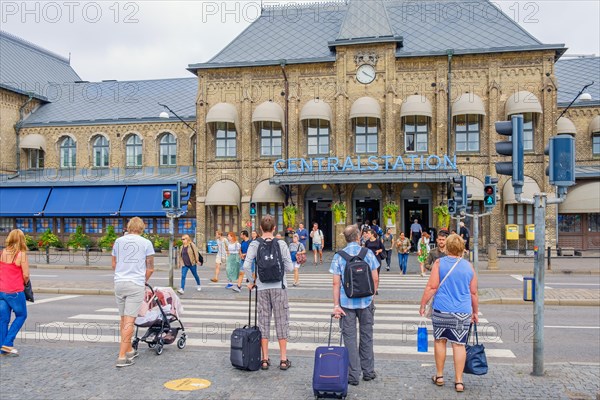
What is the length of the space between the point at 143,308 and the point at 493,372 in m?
4.91

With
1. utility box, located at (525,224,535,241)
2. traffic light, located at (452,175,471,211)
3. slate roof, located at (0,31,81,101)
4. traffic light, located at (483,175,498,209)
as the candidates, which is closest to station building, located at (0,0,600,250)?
utility box, located at (525,224,535,241)

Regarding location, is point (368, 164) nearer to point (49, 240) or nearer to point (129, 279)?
point (49, 240)

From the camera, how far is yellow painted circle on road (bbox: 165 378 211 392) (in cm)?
654

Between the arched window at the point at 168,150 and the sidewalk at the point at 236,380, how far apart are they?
28081 mm

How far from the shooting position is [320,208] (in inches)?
1230

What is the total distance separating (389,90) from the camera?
29.5m

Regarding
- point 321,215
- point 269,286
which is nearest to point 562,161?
point 269,286

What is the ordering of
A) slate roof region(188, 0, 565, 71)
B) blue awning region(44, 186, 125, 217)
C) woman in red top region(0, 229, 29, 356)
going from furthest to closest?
1. blue awning region(44, 186, 125, 217)
2. slate roof region(188, 0, 565, 71)
3. woman in red top region(0, 229, 29, 356)

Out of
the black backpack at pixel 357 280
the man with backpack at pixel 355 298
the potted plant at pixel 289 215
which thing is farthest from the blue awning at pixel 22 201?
the black backpack at pixel 357 280

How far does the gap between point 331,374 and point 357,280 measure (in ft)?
3.70

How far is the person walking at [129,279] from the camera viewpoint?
7438 millimetres

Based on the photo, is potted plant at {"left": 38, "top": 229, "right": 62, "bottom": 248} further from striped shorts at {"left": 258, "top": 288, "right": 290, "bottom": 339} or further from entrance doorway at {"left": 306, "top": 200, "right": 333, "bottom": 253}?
striped shorts at {"left": 258, "top": 288, "right": 290, "bottom": 339}

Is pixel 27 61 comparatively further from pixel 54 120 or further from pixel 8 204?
pixel 8 204

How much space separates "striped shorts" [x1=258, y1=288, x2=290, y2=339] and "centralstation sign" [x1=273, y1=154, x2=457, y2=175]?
21607mm
